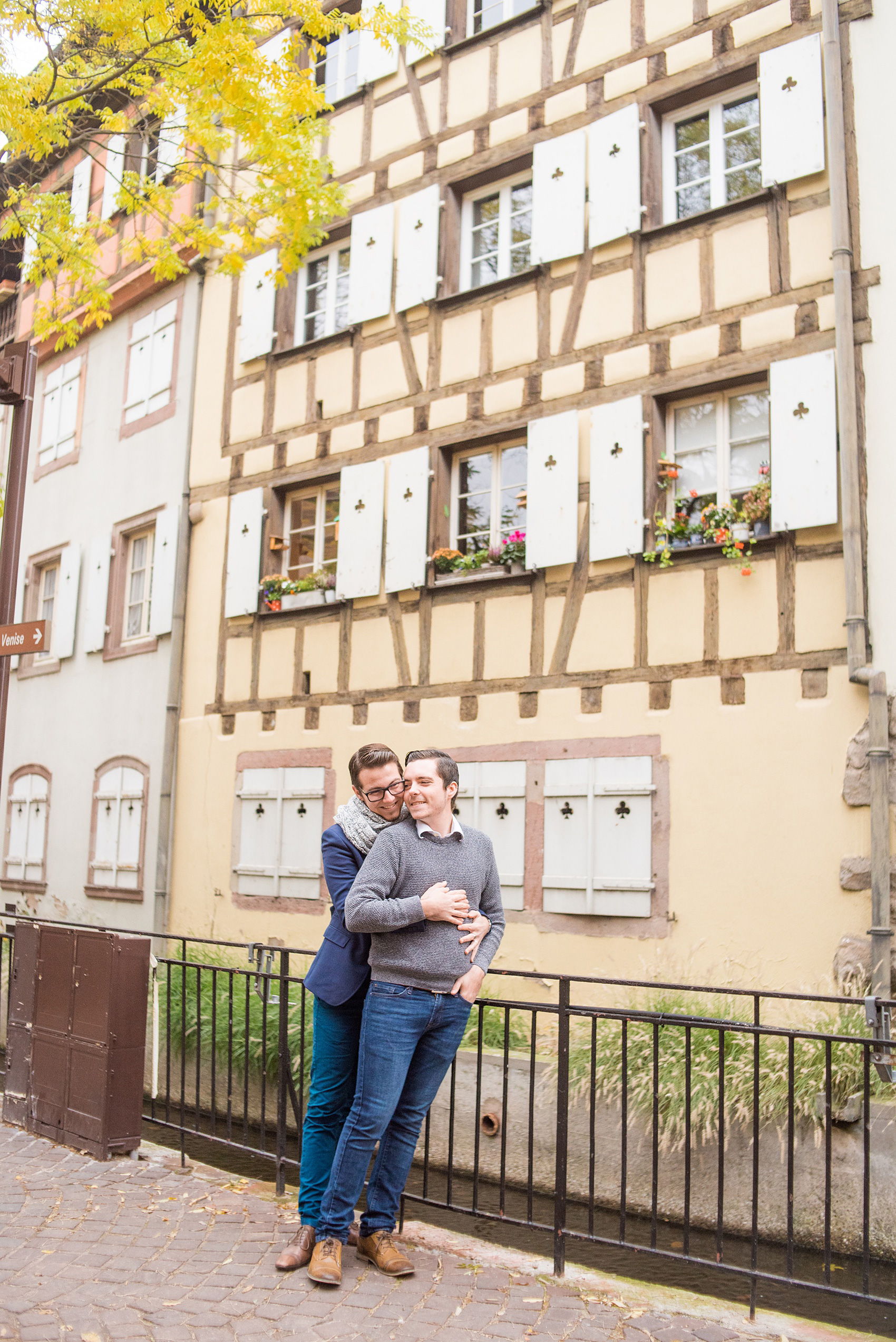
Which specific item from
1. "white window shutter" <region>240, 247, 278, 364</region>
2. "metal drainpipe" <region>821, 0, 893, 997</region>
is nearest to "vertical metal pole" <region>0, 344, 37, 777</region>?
"metal drainpipe" <region>821, 0, 893, 997</region>

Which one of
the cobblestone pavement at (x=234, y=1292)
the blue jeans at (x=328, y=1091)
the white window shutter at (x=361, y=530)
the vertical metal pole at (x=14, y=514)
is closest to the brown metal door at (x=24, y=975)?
the vertical metal pole at (x=14, y=514)

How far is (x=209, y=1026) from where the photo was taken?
911 centimetres

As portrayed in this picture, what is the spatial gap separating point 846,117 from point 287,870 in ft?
25.2

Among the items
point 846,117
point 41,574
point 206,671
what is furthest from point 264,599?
point 846,117

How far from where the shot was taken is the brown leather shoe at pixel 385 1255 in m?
4.02

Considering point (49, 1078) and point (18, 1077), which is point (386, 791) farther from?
point (18, 1077)

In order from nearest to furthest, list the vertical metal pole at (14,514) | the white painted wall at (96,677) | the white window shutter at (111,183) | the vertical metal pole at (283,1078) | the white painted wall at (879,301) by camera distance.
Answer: the vertical metal pole at (283,1078) → the vertical metal pole at (14,514) → the white painted wall at (879,301) → the white painted wall at (96,677) → the white window shutter at (111,183)

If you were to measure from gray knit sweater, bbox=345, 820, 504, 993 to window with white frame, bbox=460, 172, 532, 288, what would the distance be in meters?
7.48

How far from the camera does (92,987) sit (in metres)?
5.80

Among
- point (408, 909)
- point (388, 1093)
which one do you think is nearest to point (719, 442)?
point (408, 909)

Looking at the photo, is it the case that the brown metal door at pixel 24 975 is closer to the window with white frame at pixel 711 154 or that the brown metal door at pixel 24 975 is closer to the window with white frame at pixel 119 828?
the window with white frame at pixel 119 828

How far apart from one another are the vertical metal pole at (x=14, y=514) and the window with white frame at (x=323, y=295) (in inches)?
244

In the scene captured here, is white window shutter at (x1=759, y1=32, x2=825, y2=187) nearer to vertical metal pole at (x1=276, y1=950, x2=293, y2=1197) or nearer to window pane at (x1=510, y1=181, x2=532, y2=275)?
window pane at (x1=510, y1=181, x2=532, y2=275)

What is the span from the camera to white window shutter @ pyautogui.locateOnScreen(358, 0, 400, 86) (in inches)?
452
